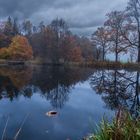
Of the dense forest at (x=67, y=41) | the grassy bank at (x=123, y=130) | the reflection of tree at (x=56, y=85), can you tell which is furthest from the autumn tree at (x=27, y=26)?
the grassy bank at (x=123, y=130)

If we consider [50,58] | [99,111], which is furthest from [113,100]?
[50,58]

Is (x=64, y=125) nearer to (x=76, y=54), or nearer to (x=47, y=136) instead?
(x=47, y=136)

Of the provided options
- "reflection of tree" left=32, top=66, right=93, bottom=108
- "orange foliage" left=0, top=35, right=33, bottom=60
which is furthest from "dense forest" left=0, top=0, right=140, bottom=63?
"reflection of tree" left=32, top=66, right=93, bottom=108

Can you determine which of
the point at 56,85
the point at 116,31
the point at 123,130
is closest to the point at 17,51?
the point at 116,31

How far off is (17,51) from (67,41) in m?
9.79

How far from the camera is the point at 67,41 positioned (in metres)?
62.8

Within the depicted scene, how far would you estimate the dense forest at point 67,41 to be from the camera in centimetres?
4416

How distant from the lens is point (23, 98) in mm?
11984

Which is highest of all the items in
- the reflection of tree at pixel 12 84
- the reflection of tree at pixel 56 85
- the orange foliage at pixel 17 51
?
the orange foliage at pixel 17 51

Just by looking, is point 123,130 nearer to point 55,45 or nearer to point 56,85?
point 56,85

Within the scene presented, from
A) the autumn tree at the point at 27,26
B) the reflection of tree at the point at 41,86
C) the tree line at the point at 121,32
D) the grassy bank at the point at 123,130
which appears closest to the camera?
the grassy bank at the point at 123,130

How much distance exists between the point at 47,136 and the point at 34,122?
131cm

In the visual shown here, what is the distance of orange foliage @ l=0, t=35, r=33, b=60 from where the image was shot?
61781 mm

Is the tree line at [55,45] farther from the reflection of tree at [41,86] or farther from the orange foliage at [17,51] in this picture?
the reflection of tree at [41,86]
